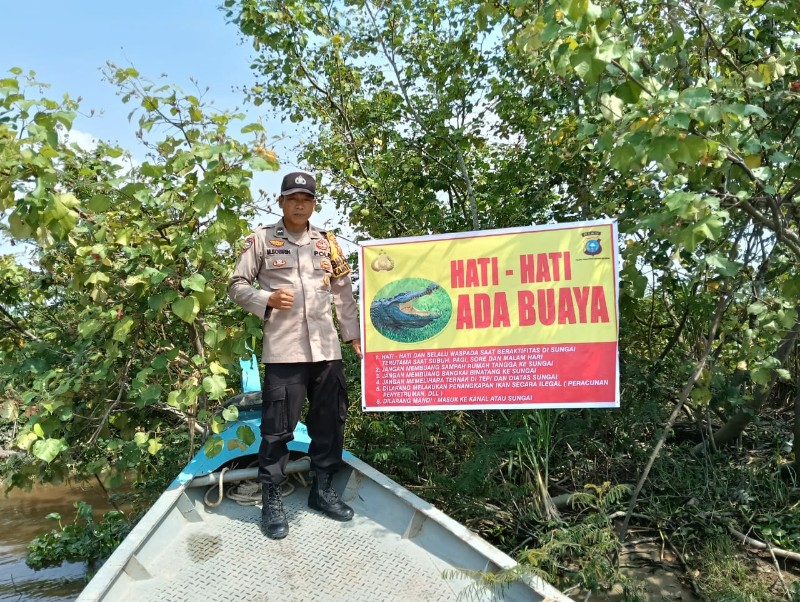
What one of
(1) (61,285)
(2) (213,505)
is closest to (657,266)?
(2) (213,505)

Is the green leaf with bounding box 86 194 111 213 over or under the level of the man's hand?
over

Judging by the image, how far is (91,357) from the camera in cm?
348

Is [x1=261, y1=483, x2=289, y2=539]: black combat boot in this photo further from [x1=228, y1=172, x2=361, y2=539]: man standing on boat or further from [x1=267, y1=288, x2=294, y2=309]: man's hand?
[x1=267, y1=288, x2=294, y2=309]: man's hand

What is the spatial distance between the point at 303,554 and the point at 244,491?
2.19ft

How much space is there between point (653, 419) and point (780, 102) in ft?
6.36

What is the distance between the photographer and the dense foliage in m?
2.56

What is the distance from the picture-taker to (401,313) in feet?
10.9

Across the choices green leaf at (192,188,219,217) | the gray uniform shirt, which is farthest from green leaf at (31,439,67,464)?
green leaf at (192,188,219,217)

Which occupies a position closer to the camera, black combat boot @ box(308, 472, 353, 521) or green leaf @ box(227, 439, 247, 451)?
black combat boot @ box(308, 472, 353, 521)

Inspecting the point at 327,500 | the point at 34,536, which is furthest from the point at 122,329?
the point at 34,536

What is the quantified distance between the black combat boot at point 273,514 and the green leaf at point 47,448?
109 centimetres

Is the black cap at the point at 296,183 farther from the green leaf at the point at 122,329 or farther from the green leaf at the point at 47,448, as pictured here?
the green leaf at the point at 47,448

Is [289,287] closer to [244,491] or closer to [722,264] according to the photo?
[244,491]

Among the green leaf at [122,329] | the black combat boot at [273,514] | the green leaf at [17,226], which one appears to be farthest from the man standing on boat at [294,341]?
the green leaf at [17,226]
